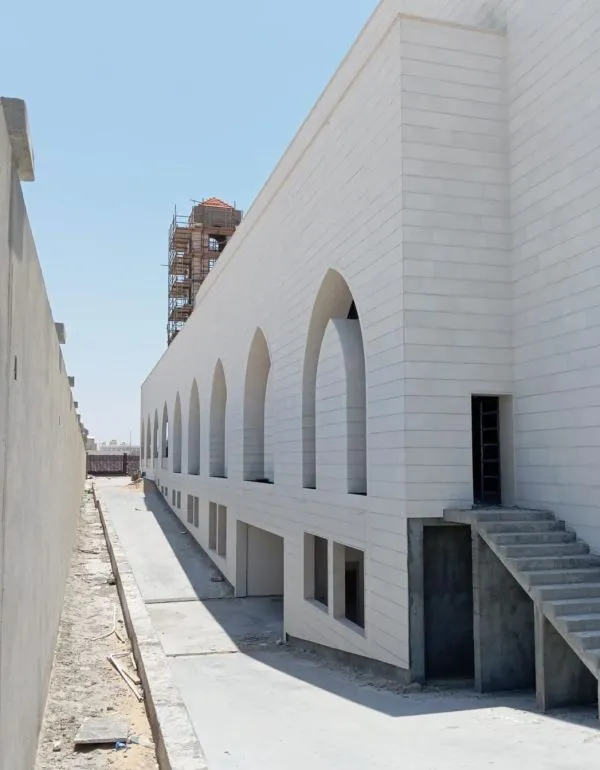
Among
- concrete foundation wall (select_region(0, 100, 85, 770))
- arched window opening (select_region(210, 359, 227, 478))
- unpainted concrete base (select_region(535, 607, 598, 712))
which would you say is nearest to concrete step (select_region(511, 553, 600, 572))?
unpainted concrete base (select_region(535, 607, 598, 712))

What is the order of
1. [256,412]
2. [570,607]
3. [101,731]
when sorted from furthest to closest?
[256,412], [570,607], [101,731]

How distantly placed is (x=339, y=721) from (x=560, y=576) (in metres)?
2.82

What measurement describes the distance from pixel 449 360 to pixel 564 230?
2.15 metres

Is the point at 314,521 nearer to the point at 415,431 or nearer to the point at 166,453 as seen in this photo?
the point at 415,431

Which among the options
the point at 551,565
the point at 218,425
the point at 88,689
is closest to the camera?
the point at 88,689

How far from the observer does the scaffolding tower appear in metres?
38.5

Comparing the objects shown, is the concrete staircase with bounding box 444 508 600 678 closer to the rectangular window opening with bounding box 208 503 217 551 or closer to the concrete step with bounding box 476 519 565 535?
the concrete step with bounding box 476 519 565 535

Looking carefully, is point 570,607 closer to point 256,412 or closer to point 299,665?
point 299,665

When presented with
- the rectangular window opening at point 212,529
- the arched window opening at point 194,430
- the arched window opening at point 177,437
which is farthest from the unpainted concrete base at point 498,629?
the arched window opening at point 177,437

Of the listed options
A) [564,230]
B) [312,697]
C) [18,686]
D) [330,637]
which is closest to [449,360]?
[564,230]

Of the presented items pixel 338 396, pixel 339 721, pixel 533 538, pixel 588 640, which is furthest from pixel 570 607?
pixel 338 396

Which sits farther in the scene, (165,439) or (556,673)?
(165,439)

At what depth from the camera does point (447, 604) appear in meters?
9.27

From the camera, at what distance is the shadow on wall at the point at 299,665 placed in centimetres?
775
